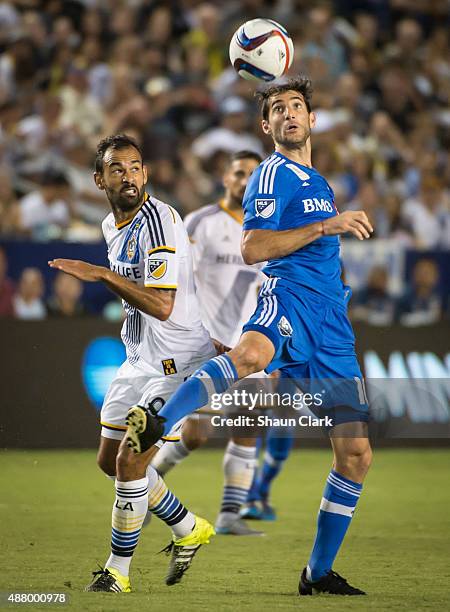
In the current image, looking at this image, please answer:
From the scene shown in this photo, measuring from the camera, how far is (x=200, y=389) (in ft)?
16.9

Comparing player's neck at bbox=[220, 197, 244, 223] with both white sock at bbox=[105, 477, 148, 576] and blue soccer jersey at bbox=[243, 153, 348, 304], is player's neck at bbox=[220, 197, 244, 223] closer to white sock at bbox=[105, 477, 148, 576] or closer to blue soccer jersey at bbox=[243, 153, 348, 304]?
blue soccer jersey at bbox=[243, 153, 348, 304]

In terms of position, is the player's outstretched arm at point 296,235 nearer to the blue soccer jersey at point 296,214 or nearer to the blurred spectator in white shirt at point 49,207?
the blue soccer jersey at point 296,214

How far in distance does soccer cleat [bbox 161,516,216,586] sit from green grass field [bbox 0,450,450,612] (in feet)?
0.25

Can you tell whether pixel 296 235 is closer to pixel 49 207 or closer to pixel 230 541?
pixel 230 541

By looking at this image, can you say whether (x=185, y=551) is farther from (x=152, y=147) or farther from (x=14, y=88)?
(x=14, y=88)

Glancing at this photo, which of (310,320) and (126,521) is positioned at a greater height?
(310,320)

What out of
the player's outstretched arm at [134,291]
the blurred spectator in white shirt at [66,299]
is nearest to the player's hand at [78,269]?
the player's outstretched arm at [134,291]

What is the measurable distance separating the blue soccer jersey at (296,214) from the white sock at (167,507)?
50.5 inches

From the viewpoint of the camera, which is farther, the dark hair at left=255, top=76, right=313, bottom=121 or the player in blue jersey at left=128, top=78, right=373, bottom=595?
the dark hair at left=255, top=76, right=313, bottom=121

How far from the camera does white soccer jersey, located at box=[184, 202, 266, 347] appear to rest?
867cm

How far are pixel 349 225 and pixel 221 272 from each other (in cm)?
334

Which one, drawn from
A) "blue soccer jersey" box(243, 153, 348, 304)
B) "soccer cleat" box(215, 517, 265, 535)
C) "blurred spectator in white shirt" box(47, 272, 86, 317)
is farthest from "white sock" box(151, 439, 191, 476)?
"blurred spectator in white shirt" box(47, 272, 86, 317)

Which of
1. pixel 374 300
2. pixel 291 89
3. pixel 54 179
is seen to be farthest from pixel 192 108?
pixel 291 89

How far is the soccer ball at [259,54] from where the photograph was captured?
23.2 feet
